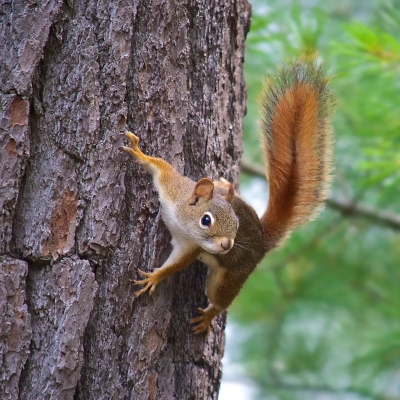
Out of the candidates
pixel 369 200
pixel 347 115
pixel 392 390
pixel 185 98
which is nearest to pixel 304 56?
pixel 185 98

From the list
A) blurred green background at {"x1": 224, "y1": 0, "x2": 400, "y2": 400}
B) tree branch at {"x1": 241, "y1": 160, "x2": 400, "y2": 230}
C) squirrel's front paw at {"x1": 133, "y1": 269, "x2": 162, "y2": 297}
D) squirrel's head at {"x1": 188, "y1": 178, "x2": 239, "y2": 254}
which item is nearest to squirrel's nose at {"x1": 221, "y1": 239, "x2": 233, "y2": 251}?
squirrel's head at {"x1": 188, "y1": 178, "x2": 239, "y2": 254}

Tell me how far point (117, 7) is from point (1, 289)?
83cm

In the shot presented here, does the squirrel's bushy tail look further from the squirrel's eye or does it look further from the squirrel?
the squirrel's eye

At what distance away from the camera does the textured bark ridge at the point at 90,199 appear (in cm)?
165

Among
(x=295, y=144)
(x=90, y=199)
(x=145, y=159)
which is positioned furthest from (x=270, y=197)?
(x=90, y=199)

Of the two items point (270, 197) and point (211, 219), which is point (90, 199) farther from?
point (270, 197)

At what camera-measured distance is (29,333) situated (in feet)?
5.36

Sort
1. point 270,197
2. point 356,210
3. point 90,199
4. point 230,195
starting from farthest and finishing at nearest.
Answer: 1. point 356,210
2. point 270,197
3. point 230,195
4. point 90,199

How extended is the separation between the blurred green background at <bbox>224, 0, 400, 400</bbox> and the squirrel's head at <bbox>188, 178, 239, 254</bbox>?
1229 millimetres

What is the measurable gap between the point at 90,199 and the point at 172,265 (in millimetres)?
329

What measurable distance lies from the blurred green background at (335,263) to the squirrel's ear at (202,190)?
1.29 m

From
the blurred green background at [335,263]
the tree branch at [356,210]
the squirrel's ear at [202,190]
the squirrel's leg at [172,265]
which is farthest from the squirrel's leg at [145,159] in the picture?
the tree branch at [356,210]

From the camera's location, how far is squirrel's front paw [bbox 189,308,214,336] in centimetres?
200

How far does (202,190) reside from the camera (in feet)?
6.78
